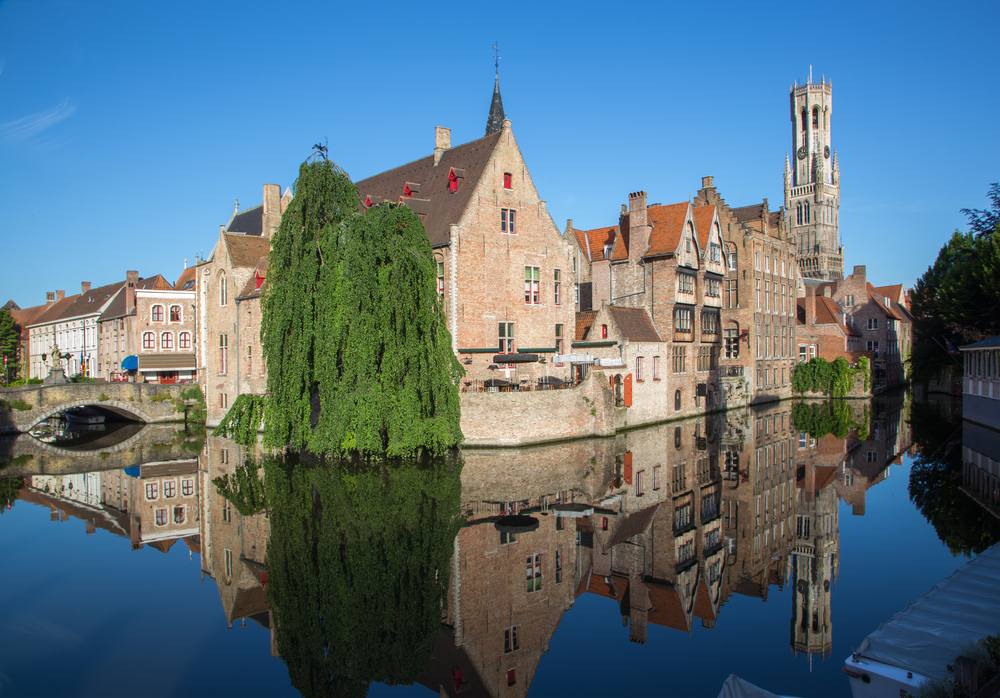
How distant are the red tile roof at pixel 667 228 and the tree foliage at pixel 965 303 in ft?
48.8

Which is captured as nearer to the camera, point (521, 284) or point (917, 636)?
point (917, 636)

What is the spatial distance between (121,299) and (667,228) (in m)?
40.3

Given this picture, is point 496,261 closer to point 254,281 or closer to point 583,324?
point 583,324

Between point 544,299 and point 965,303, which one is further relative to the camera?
point 965,303

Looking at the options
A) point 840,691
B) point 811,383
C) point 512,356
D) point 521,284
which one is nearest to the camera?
point 840,691

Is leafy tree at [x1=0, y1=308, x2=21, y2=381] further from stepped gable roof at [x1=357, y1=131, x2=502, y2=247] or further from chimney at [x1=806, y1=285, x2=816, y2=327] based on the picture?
chimney at [x1=806, y1=285, x2=816, y2=327]

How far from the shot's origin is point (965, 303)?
35656 millimetres

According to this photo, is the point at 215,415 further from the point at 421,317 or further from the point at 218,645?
the point at 218,645

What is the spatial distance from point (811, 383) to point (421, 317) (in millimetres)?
37569

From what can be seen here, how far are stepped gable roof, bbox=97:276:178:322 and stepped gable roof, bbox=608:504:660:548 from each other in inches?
1640

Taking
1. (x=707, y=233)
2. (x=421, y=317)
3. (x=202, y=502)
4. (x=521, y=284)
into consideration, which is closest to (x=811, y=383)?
(x=707, y=233)

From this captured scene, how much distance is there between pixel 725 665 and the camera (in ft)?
28.2

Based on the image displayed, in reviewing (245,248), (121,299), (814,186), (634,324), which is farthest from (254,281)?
(814,186)

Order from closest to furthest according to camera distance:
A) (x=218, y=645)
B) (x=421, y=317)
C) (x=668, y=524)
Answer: (x=218, y=645), (x=668, y=524), (x=421, y=317)
